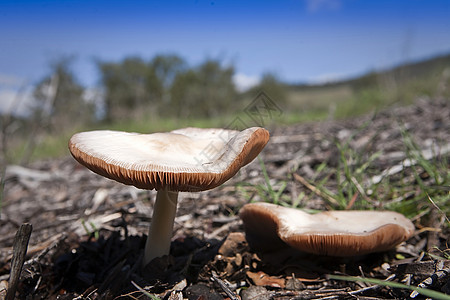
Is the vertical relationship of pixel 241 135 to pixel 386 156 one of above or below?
above

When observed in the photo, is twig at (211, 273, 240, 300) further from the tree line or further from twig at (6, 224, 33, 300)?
the tree line

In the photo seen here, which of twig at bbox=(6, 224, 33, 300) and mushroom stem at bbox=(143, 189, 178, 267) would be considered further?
mushroom stem at bbox=(143, 189, 178, 267)

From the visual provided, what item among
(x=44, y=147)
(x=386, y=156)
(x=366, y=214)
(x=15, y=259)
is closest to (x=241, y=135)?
(x=366, y=214)

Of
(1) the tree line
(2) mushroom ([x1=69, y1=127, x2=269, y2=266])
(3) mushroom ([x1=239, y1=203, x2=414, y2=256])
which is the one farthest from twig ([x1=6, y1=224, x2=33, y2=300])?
(1) the tree line

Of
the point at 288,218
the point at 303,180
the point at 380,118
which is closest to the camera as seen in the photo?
the point at 288,218

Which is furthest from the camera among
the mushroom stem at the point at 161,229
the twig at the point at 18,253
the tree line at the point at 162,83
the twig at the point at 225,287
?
the tree line at the point at 162,83

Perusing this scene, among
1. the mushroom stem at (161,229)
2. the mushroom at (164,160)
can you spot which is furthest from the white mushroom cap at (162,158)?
the mushroom stem at (161,229)

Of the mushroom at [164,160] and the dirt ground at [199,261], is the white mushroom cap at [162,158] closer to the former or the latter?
the mushroom at [164,160]

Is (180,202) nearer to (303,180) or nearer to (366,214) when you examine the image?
(303,180)
